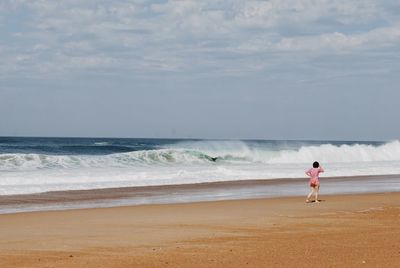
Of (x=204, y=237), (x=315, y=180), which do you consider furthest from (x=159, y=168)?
(x=204, y=237)

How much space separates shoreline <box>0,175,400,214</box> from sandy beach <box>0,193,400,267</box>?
2.19 meters

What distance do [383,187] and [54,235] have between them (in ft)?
55.3

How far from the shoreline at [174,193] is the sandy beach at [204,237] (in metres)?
2.19

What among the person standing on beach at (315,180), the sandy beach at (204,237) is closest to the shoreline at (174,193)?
the person standing on beach at (315,180)

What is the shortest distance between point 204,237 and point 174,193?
1142 centimetres

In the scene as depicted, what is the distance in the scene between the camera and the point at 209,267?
8383 millimetres

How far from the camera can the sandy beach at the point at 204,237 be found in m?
8.85

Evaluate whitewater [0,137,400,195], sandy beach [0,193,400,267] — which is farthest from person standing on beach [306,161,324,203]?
whitewater [0,137,400,195]

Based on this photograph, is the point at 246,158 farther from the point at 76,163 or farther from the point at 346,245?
the point at 346,245

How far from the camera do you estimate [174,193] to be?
73.6 feet

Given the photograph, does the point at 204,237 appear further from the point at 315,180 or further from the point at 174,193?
the point at 174,193

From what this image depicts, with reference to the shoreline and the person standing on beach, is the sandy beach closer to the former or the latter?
the shoreline

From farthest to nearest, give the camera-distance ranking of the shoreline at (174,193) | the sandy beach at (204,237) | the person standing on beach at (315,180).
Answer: the person standing on beach at (315,180) < the shoreline at (174,193) < the sandy beach at (204,237)

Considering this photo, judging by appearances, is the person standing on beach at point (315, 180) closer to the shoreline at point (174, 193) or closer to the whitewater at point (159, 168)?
the shoreline at point (174, 193)
